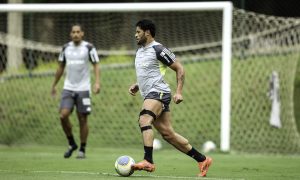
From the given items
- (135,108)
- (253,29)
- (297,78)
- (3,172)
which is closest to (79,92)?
(3,172)

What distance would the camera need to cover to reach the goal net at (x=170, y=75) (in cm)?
1772

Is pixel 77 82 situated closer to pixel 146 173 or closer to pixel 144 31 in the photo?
pixel 146 173

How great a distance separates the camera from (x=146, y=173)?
10.8 m

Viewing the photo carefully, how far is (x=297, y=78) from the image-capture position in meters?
22.4

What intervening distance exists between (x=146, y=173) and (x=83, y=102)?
378 centimetres

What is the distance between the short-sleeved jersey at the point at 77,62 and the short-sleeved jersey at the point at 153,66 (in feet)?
12.6

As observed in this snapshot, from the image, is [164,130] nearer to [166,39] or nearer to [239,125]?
[239,125]

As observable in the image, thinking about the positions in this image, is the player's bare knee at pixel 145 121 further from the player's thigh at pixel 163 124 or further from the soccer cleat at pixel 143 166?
the soccer cleat at pixel 143 166

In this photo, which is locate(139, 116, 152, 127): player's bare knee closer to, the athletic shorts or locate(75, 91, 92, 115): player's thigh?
the athletic shorts

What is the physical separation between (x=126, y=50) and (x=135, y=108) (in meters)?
1.54

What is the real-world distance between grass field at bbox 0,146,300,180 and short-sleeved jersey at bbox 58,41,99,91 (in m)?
1.30

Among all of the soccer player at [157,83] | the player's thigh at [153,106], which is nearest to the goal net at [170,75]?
the soccer player at [157,83]

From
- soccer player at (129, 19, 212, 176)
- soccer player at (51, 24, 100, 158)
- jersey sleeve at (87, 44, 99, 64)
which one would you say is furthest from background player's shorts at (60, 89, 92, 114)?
soccer player at (129, 19, 212, 176)

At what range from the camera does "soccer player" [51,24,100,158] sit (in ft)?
46.8
